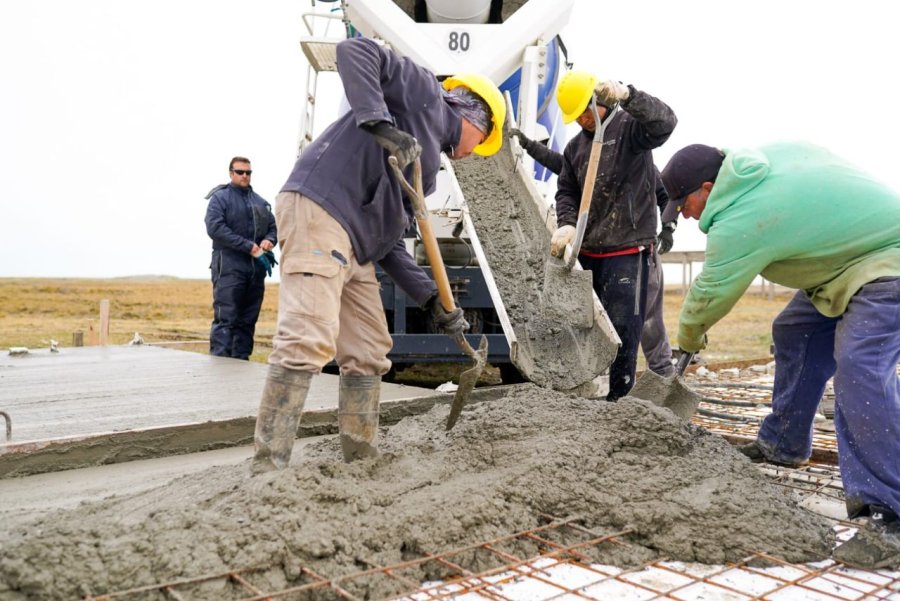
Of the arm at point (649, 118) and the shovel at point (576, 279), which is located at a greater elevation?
the arm at point (649, 118)

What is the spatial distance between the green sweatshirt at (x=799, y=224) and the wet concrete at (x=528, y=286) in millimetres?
1235

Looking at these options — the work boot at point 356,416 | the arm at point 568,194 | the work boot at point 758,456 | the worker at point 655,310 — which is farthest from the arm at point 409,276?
the worker at point 655,310

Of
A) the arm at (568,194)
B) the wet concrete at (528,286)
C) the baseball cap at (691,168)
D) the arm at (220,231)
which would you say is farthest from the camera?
the arm at (220,231)

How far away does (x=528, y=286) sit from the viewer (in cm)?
396

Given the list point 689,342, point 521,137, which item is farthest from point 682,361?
point 521,137

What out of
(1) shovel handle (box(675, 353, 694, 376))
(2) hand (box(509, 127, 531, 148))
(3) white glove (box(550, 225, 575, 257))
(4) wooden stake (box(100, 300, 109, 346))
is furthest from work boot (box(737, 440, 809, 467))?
(4) wooden stake (box(100, 300, 109, 346))

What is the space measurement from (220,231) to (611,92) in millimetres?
3583

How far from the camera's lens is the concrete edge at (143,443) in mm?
2527

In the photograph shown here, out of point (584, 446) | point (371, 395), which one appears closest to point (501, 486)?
point (584, 446)

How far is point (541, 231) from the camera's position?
423 cm

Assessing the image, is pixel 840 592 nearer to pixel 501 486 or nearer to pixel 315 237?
pixel 501 486

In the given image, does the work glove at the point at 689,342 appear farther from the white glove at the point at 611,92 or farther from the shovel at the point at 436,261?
the white glove at the point at 611,92

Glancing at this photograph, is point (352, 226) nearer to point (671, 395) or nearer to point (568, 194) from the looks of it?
point (671, 395)

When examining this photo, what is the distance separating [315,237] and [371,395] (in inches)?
25.2
